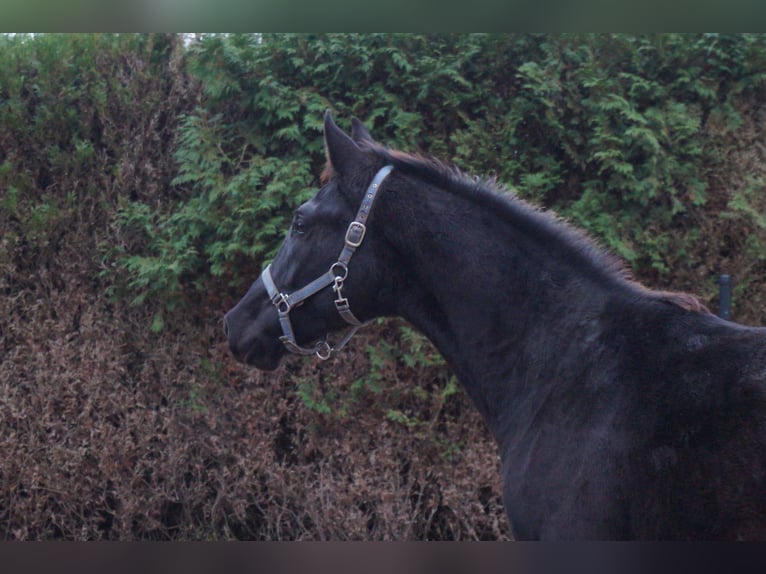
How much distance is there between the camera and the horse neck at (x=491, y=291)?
2686mm

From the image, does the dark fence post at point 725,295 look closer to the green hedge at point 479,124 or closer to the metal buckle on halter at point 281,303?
the green hedge at point 479,124

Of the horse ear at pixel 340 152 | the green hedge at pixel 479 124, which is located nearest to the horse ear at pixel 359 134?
the horse ear at pixel 340 152

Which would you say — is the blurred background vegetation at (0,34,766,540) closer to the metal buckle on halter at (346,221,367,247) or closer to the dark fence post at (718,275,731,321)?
the dark fence post at (718,275,731,321)

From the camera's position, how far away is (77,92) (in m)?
5.66

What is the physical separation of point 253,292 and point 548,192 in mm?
2759

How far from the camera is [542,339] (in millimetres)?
2680

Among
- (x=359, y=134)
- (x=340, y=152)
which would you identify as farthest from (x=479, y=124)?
(x=340, y=152)

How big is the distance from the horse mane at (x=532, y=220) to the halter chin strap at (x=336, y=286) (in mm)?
134

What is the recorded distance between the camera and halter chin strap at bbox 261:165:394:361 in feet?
9.55

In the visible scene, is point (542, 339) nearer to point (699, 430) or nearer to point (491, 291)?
point (491, 291)

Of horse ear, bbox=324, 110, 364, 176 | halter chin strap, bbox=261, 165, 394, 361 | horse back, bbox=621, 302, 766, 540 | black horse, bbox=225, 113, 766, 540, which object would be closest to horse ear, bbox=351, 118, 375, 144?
black horse, bbox=225, 113, 766, 540

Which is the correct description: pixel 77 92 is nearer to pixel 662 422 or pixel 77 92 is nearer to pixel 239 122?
Answer: pixel 239 122
